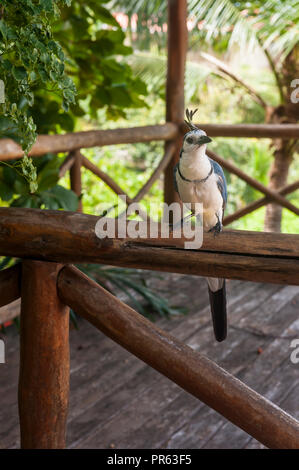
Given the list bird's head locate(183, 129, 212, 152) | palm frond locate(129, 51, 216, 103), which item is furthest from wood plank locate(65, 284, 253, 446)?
palm frond locate(129, 51, 216, 103)

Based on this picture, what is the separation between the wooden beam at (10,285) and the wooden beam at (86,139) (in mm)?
549

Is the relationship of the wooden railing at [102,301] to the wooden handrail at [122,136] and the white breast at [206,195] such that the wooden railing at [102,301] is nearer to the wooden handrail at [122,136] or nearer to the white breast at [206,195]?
the white breast at [206,195]

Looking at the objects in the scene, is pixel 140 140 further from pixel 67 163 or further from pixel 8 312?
pixel 8 312

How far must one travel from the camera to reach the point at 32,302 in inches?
44.4

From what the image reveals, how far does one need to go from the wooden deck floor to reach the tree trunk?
4.99 feet

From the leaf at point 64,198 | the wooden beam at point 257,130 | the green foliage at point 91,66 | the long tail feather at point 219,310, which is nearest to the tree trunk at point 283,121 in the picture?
the wooden beam at point 257,130

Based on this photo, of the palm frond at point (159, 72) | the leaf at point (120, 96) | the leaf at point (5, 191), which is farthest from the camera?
the palm frond at point (159, 72)

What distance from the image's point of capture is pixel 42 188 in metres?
1.99

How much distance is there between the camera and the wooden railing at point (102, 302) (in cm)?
94

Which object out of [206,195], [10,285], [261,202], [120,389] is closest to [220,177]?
[206,195]

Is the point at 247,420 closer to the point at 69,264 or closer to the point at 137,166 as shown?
the point at 69,264

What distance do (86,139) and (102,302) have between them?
3.85 feet

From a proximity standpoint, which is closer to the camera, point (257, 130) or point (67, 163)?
point (67, 163)

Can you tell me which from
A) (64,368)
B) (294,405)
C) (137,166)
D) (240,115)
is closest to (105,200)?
(137,166)
